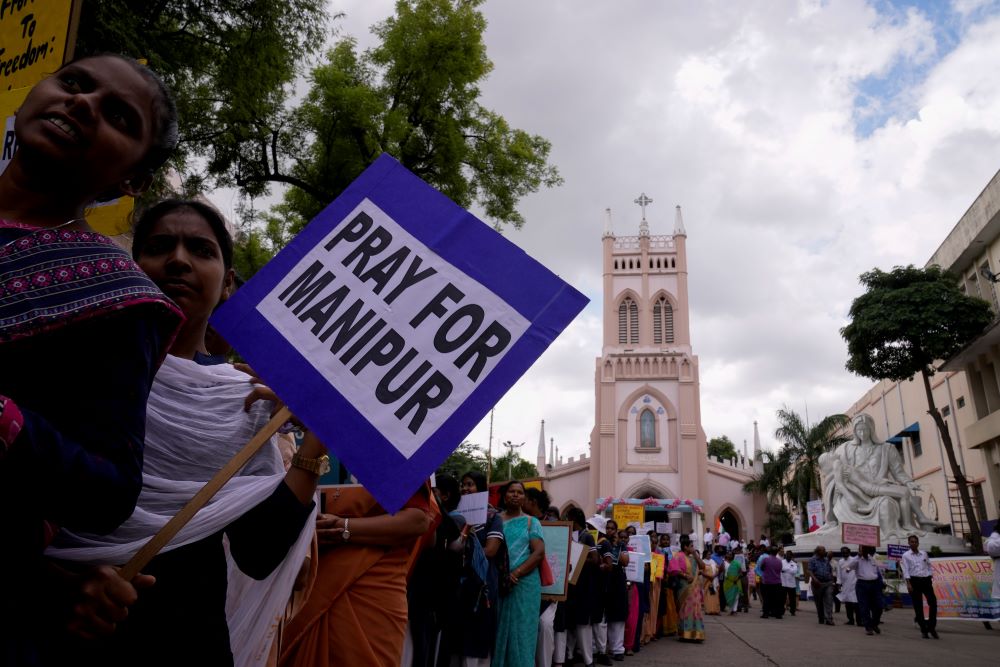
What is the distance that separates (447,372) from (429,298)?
188mm

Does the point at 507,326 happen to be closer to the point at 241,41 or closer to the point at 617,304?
the point at 241,41

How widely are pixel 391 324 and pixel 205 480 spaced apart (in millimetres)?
487

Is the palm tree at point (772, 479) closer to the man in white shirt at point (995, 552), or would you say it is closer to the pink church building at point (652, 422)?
the pink church building at point (652, 422)

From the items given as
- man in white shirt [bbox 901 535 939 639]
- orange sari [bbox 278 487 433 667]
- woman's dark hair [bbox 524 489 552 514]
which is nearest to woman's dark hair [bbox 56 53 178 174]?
orange sari [bbox 278 487 433 667]

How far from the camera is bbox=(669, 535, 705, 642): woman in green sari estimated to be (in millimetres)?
10148

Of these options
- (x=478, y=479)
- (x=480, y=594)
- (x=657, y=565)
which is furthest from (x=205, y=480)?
(x=657, y=565)

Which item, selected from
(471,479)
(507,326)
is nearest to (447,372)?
(507,326)

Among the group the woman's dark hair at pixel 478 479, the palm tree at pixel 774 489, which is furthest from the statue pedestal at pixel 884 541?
the palm tree at pixel 774 489

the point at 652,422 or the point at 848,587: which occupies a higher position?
the point at 652,422

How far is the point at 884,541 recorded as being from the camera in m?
17.1

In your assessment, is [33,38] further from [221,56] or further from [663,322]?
[663,322]

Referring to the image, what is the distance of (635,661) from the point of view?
25.8 feet

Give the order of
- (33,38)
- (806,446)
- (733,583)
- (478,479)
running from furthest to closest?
(806,446), (733,583), (478,479), (33,38)

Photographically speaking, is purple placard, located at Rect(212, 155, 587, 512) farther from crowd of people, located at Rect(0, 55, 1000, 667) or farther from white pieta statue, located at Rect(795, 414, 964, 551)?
white pieta statue, located at Rect(795, 414, 964, 551)
